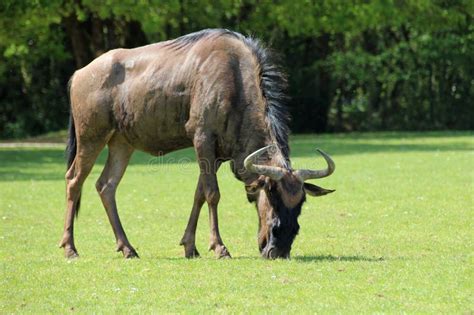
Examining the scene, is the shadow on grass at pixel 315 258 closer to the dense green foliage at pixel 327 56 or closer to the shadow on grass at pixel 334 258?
the shadow on grass at pixel 334 258

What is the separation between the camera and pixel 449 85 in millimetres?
41000

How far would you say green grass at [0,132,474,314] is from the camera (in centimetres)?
1013

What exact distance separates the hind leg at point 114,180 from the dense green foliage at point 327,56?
21.6m

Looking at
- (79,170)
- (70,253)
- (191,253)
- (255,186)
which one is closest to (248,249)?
(191,253)

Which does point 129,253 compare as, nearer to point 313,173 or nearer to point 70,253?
point 70,253

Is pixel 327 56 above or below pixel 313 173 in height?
below

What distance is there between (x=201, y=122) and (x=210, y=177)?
2.29 ft

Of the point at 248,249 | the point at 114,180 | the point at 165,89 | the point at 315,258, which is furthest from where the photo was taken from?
the point at 248,249

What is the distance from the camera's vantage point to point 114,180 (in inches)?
553

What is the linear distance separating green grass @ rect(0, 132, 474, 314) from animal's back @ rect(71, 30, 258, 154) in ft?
5.47

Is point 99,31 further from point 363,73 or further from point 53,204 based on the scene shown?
point 53,204

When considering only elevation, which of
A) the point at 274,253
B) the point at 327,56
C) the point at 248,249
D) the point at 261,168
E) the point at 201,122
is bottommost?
the point at 327,56

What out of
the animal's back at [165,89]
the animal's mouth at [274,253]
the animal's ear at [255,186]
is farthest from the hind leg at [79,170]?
the animal's mouth at [274,253]

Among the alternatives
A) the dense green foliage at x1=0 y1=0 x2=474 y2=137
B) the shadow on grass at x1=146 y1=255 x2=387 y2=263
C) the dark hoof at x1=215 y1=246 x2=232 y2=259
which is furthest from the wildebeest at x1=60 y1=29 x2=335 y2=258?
the dense green foliage at x1=0 y1=0 x2=474 y2=137
